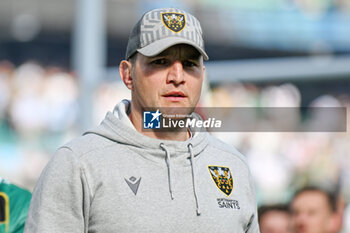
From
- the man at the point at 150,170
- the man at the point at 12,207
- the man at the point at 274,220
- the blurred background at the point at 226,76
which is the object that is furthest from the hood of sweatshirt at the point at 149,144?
the blurred background at the point at 226,76

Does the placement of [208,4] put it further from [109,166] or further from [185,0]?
[109,166]

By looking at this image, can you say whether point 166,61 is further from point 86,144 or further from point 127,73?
point 86,144

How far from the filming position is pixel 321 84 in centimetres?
526

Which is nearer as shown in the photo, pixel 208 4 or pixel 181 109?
pixel 181 109

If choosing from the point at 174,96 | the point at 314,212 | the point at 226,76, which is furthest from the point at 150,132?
the point at 226,76

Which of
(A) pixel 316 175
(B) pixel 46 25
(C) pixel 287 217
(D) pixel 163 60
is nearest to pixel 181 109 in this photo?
(D) pixel 163 60

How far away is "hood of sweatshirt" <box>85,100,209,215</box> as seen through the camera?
87.9 inches

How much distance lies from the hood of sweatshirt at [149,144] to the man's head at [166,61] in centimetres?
8

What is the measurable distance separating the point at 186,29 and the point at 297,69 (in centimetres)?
310

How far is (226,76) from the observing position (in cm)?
531

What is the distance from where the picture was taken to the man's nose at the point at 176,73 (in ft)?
7.15

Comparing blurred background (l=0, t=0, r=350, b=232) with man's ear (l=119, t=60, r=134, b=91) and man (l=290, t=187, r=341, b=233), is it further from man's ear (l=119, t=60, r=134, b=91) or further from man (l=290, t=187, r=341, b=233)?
man's ear (l=119, t=60, r=134, b=91)

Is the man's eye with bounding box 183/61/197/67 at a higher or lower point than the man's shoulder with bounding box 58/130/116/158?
higher

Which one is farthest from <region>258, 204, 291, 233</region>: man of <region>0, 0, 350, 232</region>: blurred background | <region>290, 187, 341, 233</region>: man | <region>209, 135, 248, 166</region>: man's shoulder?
<region>209, 135, 248, 166</region>: man's shoulder
